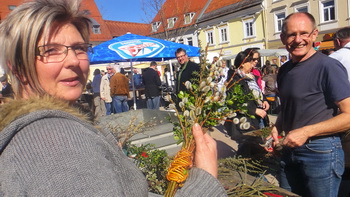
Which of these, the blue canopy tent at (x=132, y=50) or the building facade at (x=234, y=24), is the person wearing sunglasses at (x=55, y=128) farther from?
the building facade at (x=234, y=24)

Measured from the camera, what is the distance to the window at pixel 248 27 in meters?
24.0

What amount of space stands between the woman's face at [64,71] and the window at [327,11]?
2199 cm

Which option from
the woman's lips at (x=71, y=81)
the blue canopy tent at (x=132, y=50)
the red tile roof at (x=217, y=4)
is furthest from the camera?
the red tile roof at (x=217, y=4)

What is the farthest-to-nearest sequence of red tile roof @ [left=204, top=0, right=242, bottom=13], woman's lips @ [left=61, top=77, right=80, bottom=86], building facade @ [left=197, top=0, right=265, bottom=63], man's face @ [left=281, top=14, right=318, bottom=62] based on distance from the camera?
1. red tile roof @ [left=204, top=0, right=242, bottom=13]
2. building facade @ [left=197, top=0, right=265, bottom=63]
3. man's face @ [left=281, top=14, right=318, bottom=62]
4. woman's lips @ [left=61, top=77, right=80, bottom=86]

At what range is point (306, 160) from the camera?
6.41ft

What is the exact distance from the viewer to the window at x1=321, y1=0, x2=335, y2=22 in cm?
1867

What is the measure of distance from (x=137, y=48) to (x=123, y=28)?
124 feet

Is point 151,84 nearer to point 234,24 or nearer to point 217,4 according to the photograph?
point 234,24

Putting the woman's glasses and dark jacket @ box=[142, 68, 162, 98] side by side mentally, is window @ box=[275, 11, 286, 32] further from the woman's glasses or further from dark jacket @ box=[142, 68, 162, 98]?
the woman's glasses

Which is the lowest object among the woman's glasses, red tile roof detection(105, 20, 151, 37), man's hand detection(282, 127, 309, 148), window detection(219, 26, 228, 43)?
man's hand detection(282, 127, 309, 148)

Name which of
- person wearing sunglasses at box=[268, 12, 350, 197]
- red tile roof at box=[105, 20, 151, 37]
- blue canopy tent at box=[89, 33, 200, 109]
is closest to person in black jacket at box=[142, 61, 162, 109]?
blue canopy tent at box=[89, 33, 200, 109]

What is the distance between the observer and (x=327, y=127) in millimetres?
1770

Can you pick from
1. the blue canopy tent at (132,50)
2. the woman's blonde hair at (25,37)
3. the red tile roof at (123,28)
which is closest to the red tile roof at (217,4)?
the red tile roof at (123,28)

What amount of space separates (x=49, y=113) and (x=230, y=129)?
2.93 metres
